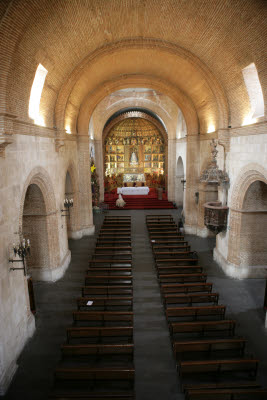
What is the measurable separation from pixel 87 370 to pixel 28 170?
18.1 ft

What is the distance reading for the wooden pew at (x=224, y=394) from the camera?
5.01 meters

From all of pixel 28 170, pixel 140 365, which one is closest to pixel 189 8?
pixel 28 170

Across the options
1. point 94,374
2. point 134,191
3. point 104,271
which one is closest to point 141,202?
point 134,191

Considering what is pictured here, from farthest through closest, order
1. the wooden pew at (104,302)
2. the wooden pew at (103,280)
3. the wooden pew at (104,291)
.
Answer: the wooden pew at (103,280)
the wooden pew at (104,291)
the wooden pew at (104,302)

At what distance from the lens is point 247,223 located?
10.2 metres

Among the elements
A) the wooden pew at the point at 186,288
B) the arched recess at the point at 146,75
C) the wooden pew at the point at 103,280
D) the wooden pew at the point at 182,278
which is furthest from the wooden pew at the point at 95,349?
the arched recess at the point at 146,75

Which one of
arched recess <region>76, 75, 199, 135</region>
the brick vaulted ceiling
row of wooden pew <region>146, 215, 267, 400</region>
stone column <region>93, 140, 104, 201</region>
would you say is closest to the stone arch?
stone column <region>93, 140, 104, 201</region>

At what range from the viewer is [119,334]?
6906mm

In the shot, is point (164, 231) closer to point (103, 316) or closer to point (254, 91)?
point (103, 316)

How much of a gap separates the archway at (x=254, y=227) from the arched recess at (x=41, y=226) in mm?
7261

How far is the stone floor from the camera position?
5.98 meters

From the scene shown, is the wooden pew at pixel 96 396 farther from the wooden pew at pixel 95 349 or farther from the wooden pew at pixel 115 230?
the wooden pew at pixel 115 230

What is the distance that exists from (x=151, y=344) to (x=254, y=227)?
5.86 metres

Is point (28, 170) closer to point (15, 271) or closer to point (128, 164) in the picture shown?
point (15, 271)
